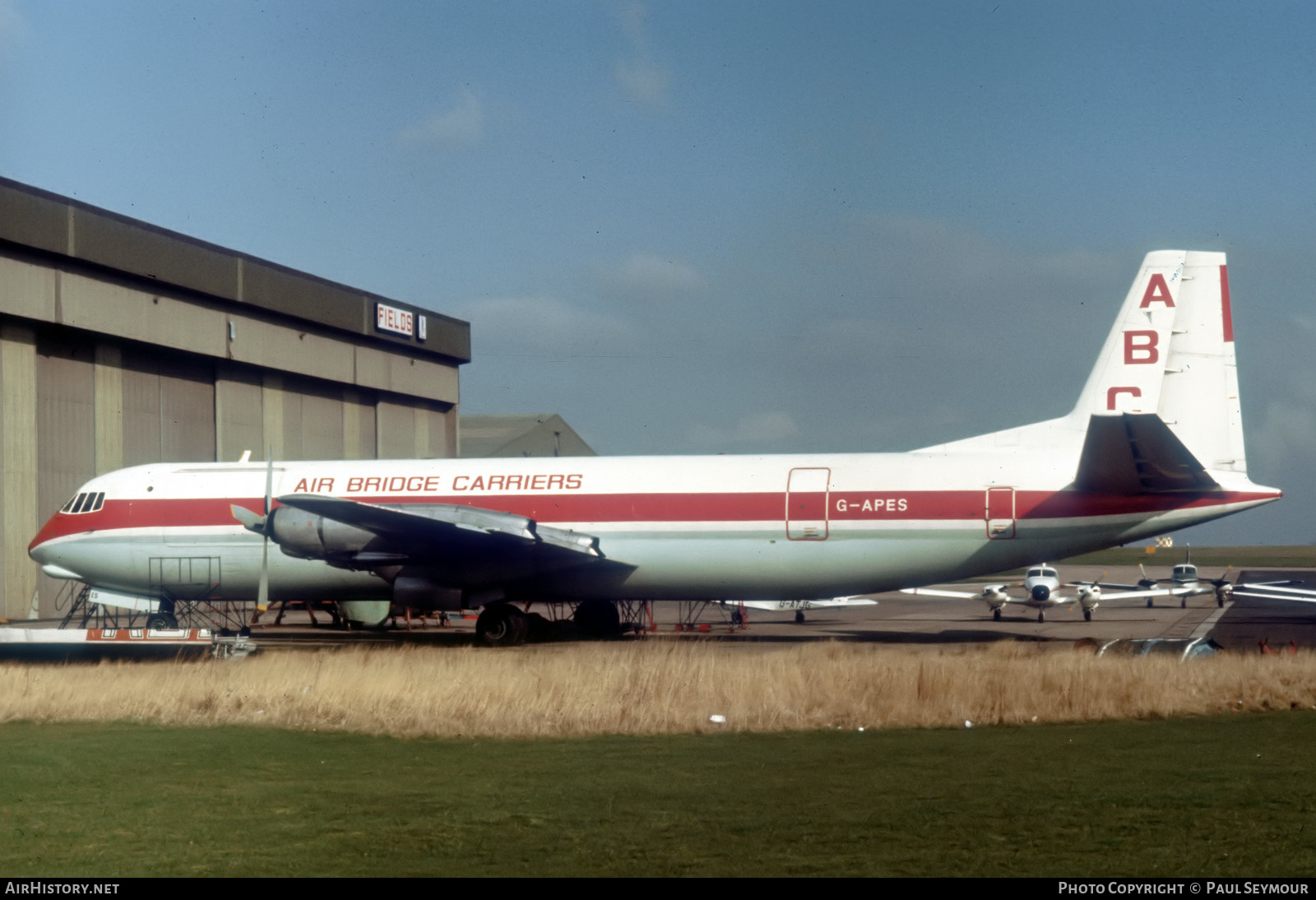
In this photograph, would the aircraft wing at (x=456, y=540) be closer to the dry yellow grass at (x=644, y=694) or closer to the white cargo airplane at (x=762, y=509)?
the white cargo airplane at (x=762, y=509)

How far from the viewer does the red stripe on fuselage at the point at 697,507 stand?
70.4ft

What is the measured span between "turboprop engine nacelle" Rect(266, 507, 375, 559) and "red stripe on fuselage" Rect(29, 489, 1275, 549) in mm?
2119

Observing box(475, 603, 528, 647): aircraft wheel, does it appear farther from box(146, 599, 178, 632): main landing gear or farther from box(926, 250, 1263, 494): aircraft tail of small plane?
box(926, 250, 1263, 494): aircraft tail of small plane

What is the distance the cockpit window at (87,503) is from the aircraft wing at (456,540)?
5.70 m

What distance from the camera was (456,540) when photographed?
23266 mm

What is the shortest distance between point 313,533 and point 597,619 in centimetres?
643

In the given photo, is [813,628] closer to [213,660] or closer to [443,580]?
[443,580]

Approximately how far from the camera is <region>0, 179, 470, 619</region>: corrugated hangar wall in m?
32.5

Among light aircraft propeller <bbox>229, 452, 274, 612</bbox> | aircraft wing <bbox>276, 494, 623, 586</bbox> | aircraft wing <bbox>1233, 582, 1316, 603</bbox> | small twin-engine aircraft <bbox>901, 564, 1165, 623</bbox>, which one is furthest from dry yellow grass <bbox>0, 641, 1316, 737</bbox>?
aircraft wing <bbox>1233, 582, 1316, 603</bbox>

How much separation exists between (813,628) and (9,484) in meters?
20.4

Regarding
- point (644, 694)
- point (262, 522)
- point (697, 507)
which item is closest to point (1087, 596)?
point (697, 507)

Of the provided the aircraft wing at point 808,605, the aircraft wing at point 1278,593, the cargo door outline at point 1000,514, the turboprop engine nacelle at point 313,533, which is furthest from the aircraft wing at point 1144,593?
the turboprop engine nacelle at point 313,533

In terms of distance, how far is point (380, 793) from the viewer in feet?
30.1

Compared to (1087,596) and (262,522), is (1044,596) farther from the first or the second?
(262,522)
